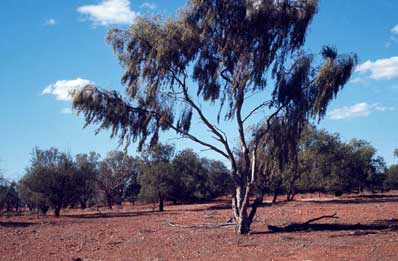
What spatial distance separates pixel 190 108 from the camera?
78.2 feet

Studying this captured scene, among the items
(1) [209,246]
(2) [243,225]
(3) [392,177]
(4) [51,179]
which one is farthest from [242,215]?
(3) [392,177]

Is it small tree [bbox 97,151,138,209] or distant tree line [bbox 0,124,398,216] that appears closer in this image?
distant tree line [bbox 0,124,398,216]

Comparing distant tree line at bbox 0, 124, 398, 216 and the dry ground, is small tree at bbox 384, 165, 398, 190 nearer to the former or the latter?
distant tree line at bbox 0, 124, 398, 216

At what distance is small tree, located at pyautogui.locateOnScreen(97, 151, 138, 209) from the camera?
71.8 m

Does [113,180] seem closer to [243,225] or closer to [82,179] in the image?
[82,179]

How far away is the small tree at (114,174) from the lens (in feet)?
236

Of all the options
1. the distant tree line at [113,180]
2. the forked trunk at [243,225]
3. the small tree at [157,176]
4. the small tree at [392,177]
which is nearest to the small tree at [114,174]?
the distant tree line at [113,180]

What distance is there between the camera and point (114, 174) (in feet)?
242

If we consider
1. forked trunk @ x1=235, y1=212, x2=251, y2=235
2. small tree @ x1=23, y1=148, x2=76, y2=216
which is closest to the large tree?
forked trunk @ x1=235, y1=212, x2=251, y2=235

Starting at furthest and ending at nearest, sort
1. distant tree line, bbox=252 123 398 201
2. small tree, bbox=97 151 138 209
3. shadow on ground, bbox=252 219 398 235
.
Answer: small tree, bbox=97 151 138 209
distant tree line, bbox=252 123 398 201
shadow on ground, bbox=252 219 398 235

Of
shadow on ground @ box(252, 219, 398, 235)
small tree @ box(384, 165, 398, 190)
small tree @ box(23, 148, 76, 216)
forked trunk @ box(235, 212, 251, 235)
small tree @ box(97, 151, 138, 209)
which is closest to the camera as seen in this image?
forked trunk @ box(235, 212, 251, 235)

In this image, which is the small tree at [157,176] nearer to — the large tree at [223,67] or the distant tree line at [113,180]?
the distant tree line at [113,180]

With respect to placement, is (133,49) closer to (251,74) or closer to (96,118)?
(96,118)

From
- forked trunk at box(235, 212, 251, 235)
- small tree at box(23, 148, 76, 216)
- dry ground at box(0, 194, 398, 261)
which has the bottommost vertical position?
dry ground at box(0, 194, 398, 261)
